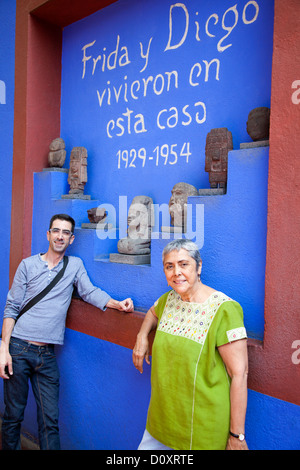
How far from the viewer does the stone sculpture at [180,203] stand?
8.71ft

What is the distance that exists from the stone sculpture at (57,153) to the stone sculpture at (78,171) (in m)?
0.20

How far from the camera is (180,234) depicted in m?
2.56

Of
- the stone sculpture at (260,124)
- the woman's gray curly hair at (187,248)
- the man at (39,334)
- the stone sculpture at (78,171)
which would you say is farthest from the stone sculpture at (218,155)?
the stone sculpture at (78,171)

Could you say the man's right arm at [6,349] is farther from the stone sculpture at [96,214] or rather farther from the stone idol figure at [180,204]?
the stone idol figure at [180,204]

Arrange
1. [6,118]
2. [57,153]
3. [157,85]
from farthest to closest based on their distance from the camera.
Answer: [6,118] < [57,153] < [157,85]

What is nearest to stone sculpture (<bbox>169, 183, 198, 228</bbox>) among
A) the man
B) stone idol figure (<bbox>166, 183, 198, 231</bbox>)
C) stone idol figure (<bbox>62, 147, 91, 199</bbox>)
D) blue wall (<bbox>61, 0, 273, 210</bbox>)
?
stone idol figure (<bbox>166, 183, 198, 231</bbox>)

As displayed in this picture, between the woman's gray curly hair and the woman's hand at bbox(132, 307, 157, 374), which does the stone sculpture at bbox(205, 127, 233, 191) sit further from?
the woman's hand at bbox(132, 307, 157, 374)

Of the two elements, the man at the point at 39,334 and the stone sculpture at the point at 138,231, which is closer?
the man at the point at 39,334

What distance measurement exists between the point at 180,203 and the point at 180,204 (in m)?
0.02

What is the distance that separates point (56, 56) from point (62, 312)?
2.72 meters

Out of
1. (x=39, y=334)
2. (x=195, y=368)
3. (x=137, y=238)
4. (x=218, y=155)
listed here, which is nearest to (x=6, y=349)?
(x=39, y=334)

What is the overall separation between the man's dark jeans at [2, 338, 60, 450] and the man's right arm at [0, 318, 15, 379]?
4 cm

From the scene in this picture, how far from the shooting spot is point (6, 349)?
2822mm

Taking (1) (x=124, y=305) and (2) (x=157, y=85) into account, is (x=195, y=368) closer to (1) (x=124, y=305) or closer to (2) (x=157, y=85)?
(1) (x=124, y=305)
